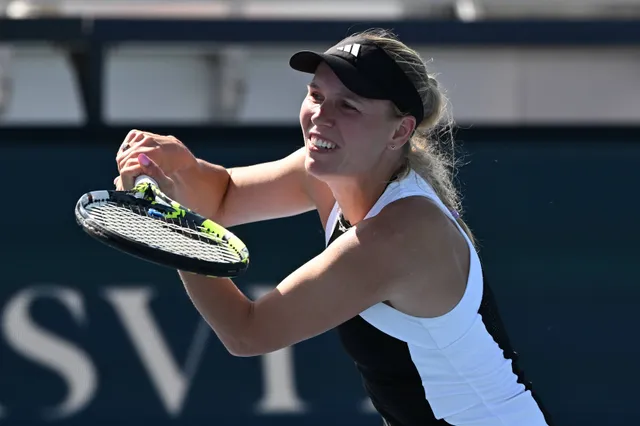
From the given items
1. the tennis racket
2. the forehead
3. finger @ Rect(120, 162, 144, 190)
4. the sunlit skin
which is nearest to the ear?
the sunlit skin

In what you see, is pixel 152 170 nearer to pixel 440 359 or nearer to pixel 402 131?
pixel 402 131

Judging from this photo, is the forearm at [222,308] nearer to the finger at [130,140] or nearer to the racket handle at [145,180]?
the racket handle at [145,180]

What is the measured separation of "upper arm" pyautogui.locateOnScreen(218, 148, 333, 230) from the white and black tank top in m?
0.43

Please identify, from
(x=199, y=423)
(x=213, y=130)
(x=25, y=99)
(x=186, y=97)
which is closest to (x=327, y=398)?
(x=199, y=423)

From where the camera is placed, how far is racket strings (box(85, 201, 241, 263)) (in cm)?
195

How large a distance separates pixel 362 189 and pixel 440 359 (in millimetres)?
380

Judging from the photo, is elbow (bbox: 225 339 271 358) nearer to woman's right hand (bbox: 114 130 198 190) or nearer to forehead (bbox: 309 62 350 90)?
woman's right hand (bbox: 114 130 198 190)

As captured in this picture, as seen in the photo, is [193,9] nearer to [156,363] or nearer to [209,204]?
[156,363]

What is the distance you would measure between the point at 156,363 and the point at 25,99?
72.7 inches

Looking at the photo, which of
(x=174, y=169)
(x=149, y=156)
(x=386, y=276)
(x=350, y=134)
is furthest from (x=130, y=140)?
(x=386, y=276)

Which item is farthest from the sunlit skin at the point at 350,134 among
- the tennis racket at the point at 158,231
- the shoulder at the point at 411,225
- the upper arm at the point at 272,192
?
the upper arm at the point at 272,192

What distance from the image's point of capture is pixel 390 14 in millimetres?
5539

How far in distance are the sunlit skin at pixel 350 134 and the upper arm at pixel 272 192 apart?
0.39 m

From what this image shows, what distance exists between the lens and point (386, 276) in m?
2.16
